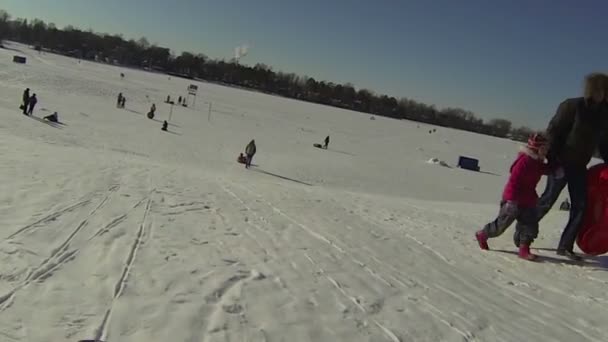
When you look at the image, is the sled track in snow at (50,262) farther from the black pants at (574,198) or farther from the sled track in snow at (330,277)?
the black pants at (574,198)

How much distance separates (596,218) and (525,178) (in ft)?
3.23

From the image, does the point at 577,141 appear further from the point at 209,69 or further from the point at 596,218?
the point at 209,69

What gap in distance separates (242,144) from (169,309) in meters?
30.1

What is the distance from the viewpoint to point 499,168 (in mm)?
52562

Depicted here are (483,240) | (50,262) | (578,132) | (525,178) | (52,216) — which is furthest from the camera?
(483,240)

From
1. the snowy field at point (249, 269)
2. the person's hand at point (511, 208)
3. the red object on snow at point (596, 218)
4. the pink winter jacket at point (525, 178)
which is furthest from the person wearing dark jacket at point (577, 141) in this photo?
the snowy field at point (249, 269)

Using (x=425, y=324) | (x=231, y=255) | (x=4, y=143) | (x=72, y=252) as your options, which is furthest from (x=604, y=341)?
(x=4, y=143)

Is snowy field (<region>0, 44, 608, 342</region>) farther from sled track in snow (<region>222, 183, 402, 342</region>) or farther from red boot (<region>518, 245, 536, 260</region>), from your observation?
red boot (<region>518, 245, 536, 260</region>)

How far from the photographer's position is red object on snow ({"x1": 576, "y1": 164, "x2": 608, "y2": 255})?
5.92 m

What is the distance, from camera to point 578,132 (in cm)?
581

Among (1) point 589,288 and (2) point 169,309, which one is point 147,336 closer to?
(2) point 169,309

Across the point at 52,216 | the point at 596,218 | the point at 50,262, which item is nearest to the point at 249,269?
the point at 50,262

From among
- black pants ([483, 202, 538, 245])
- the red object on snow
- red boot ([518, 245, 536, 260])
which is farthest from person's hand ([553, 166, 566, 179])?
red boot ([518, 245, 536, 260])

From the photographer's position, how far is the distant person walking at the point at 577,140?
224 inches
